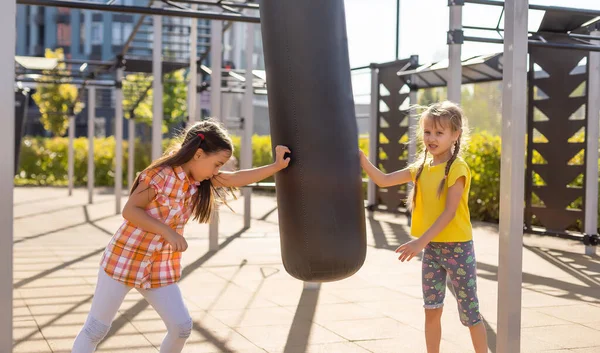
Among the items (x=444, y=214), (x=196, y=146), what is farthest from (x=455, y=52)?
(x=196, y=146)

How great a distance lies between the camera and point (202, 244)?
402 inches

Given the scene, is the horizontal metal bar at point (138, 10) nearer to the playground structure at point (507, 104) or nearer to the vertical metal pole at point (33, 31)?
the playground structure at point (507, 104)

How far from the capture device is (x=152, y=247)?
3568 millimetres

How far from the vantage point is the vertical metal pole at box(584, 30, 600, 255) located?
30.2 feet

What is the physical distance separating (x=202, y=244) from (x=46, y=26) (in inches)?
1743

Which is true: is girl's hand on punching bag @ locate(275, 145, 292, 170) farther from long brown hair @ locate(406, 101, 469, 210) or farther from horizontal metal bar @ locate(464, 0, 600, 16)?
horizontal metal bar @ locate(464, 0, 600, 16)

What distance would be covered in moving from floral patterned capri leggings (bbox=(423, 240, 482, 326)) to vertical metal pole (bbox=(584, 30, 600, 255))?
228 inches

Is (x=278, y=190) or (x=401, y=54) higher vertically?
(x=401, y=54)

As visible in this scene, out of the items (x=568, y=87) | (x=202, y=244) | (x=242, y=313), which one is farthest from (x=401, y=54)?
(x=242, y=313)

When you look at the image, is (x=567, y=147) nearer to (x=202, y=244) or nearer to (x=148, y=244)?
(x=202, y=244)

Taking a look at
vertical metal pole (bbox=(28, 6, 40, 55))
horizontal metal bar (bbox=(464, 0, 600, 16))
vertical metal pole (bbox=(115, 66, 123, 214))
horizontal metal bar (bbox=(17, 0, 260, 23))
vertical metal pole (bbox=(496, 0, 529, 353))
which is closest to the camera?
vertical metal pole (bbox=(496, 0, 529, 353))

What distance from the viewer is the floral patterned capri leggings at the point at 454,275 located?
12.8 ft

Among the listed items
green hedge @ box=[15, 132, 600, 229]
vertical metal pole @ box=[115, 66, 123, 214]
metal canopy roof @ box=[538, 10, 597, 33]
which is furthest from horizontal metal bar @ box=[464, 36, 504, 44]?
green hedge @ box=[15, 132, 600, 229]

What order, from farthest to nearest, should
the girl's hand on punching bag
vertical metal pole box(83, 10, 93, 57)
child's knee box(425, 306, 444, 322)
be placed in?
vertical metal pole box(83, 10, 93, 57) < child's knee box(425, 306, 444, 322) < the girl's hand on punching bag
